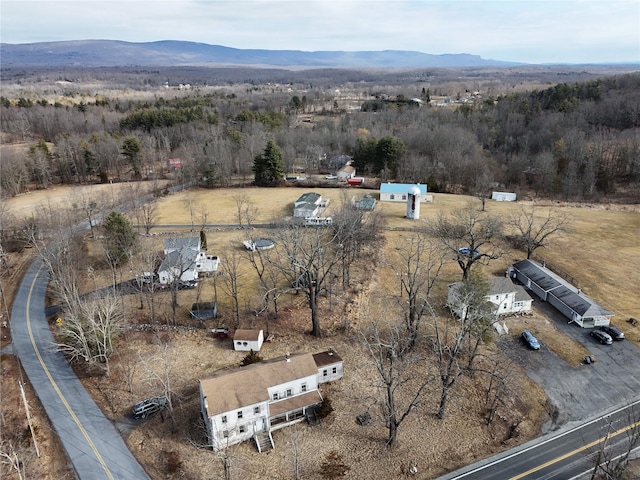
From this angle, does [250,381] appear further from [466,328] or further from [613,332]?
[613,332]

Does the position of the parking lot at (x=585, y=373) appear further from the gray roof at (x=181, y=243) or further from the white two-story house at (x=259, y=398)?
the gray roof at (x=181, y=243)

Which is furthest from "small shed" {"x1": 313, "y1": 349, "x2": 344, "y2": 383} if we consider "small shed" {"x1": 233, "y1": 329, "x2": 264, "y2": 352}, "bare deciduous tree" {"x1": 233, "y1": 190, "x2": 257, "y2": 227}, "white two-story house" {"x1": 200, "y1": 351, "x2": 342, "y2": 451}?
"bare deciduous tree" {"x1": 233, "y1": 190, "x2": 257, "y2": 227}

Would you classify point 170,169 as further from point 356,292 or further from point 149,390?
point 149,390

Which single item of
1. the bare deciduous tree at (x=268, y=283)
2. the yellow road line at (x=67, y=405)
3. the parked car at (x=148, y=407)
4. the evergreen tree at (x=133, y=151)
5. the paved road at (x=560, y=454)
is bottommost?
the yellow road line at (x=67, y=405)

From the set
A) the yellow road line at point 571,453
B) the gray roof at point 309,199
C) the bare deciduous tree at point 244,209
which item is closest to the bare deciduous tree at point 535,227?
the yellow road line at point 571,453

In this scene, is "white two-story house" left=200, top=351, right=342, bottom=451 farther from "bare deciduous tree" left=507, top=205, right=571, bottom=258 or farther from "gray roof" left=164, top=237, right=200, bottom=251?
"bare deciduous tree" left=507, top=205, right=571, bottom=258
